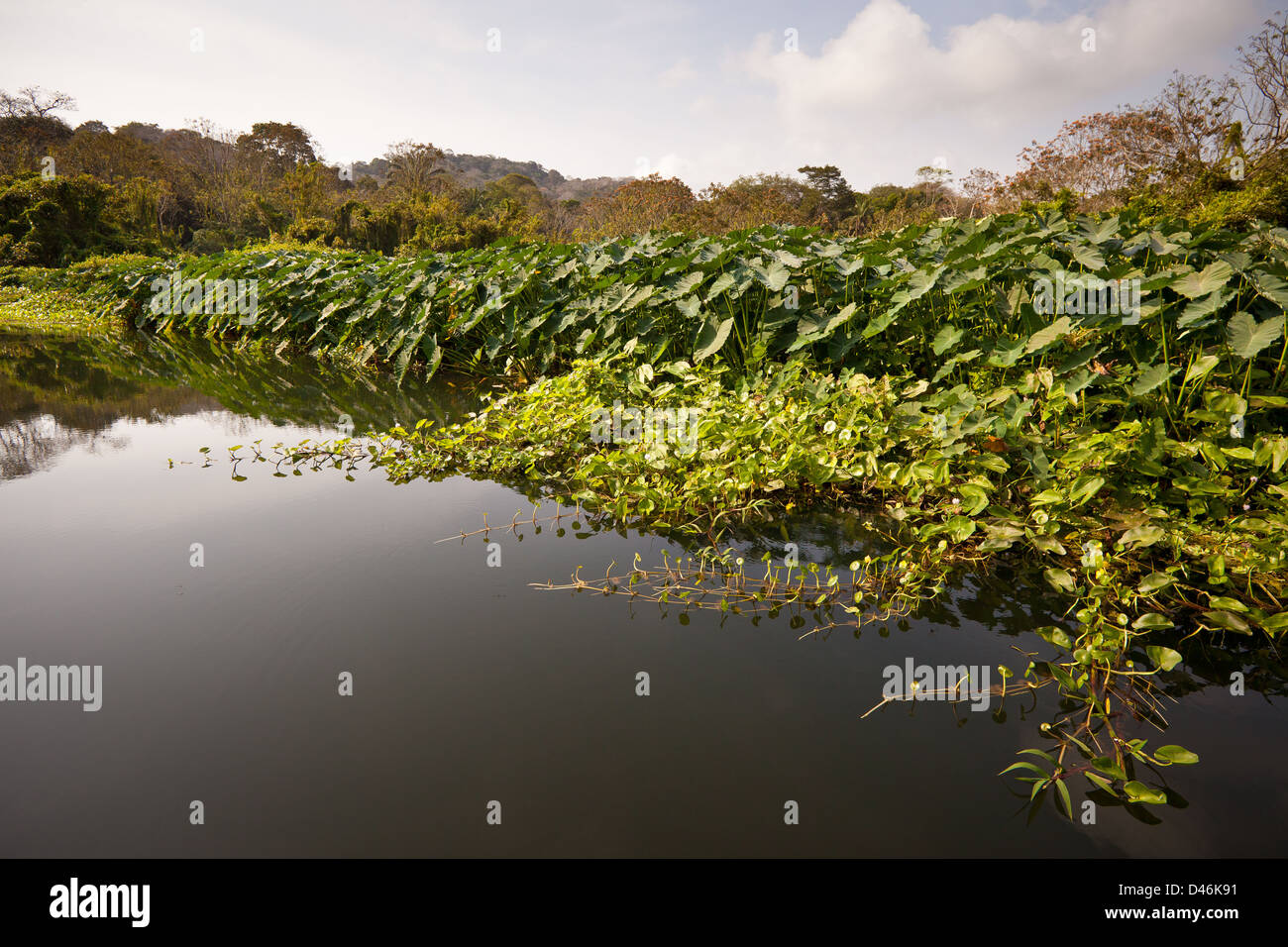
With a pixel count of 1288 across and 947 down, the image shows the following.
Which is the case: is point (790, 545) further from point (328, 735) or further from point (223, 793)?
point (223, 793)

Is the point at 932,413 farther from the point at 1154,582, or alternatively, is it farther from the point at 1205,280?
the point at 1154,582

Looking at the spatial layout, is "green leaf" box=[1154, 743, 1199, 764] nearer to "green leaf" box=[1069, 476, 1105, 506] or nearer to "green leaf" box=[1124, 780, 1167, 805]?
"green leaf" box=[1124, 780, 1167, 805]

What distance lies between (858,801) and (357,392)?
16.3ft

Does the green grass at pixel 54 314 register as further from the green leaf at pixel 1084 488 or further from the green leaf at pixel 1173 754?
the green leaf at pixel 1173 754

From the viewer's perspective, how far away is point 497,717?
1.44 meters

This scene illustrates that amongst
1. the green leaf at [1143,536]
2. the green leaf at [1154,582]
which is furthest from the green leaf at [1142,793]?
the green leaf at [1143,536]

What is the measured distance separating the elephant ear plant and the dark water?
0.43 ft

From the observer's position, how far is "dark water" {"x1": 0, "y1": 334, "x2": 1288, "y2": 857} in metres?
1.17

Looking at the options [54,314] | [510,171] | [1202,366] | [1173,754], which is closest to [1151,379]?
[1202,366]

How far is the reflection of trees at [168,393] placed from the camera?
3.91 m

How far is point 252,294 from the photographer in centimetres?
754

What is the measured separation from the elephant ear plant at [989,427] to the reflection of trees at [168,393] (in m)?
1.12

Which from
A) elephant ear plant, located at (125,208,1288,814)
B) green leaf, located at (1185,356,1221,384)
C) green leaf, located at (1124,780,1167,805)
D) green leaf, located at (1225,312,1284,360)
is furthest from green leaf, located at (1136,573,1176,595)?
green leaf, located at (1225,312,1284,360)
